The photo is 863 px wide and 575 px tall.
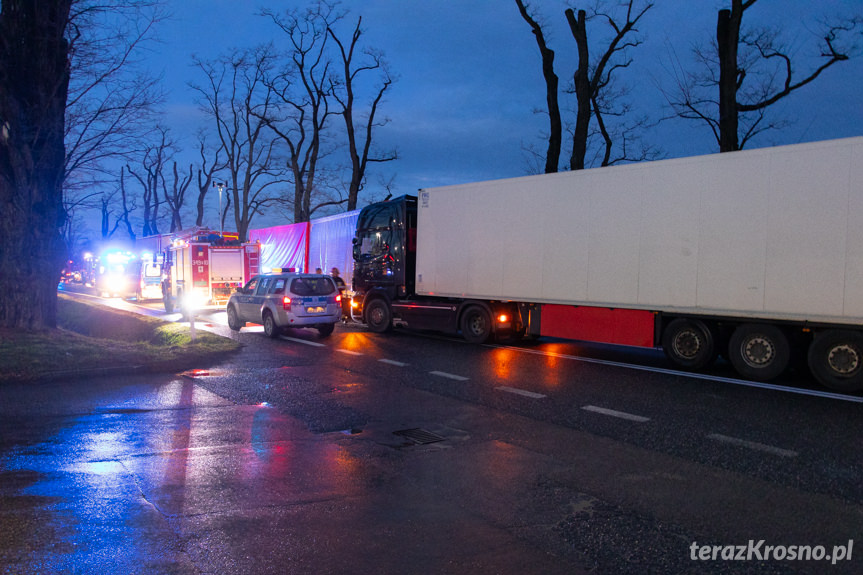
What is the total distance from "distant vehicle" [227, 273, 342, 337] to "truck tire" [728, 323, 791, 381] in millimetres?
9620

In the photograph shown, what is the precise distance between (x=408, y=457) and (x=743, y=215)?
7156mm

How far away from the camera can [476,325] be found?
48.8ft

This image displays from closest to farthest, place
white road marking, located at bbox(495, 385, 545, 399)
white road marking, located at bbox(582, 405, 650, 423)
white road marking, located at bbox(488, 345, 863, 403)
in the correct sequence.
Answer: white road marking, located at bbox(582, 405, 650, 423) < white road marking, located at bbox(495, 385, 545, 399) < white road marking, located at bbox(488, 345, 863, 403)

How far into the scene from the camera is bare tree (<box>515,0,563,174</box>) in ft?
72.7

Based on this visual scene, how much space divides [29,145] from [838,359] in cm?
1507

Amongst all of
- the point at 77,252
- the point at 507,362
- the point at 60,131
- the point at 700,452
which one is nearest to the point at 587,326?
the point at 507,362

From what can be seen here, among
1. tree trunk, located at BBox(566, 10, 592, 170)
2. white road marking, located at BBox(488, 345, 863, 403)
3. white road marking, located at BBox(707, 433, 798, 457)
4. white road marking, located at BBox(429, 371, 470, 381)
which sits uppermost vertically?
tree trunk, located at BBox(566, 10, 592, 170)

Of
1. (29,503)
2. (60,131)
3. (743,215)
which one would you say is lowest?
(29,503)

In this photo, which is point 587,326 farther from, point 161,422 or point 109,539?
point 109,539

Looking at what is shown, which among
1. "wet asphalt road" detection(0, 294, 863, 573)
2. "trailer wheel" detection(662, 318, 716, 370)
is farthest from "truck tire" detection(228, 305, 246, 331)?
"trailer wheel" detection(662, 318, 716, 370)

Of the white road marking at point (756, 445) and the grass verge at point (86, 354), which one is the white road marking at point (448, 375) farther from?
the grass verge at point (86, 354)

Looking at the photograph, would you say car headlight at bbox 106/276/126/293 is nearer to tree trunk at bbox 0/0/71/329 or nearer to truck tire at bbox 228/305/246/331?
truck tire at bbox 228/305/246/331

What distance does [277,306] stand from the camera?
15.7 m

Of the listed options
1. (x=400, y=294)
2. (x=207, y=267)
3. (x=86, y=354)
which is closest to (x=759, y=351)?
(x=400, y=294)
